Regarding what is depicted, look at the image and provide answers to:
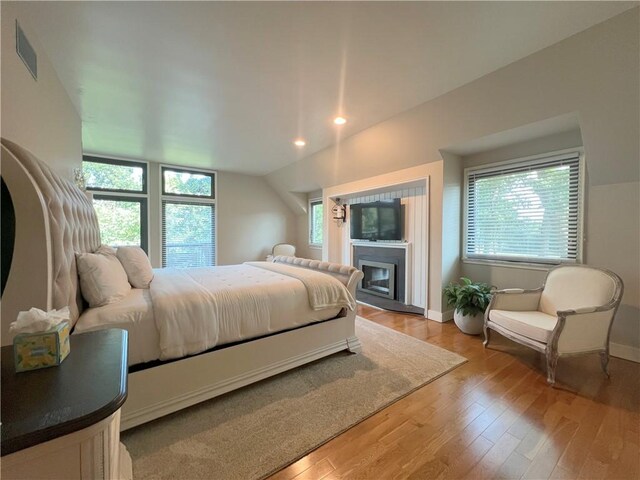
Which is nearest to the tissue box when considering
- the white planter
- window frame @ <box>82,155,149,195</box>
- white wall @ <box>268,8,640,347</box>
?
white wall @ <box>268,8,640,347</box>

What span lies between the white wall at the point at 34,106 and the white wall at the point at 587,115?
319cm

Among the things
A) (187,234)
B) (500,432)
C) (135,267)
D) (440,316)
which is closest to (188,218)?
(187,234)

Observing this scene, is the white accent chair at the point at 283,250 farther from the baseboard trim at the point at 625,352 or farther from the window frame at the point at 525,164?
the baseboard trim at the point at 625,352

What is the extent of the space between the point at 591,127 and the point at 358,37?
2.12 m

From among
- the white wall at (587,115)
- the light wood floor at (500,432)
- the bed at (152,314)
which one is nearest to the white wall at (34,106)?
the bed at (152,314)

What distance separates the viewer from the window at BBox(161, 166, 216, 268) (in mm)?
5223

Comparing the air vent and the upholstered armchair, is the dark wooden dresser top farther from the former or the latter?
the upholstered armchair

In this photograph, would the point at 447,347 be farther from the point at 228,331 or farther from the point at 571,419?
the point at 228,331

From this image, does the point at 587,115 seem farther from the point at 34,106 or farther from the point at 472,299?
the point at 34,106

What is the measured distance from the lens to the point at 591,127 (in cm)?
221

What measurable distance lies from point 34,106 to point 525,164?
4.64 meters

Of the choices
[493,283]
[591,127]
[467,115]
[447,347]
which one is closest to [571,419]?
[447,347]

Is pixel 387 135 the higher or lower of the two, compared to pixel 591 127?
higher

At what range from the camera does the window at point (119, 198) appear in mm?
4539
